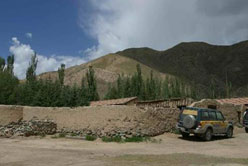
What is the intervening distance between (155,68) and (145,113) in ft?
300

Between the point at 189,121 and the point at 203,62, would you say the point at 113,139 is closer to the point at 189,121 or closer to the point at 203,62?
the point at 189,121

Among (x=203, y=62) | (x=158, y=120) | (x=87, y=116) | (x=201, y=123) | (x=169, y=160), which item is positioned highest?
(x=203, y=62)

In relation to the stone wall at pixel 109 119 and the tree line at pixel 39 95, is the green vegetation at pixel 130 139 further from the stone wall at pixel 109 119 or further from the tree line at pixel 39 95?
the tree line at pixel 39 95

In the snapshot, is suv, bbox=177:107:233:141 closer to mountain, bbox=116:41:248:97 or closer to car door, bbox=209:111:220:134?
car door, bbox=209:111:220:134

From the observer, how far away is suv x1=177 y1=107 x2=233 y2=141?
16562 millimetres

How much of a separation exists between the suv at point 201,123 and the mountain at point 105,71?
52.5 meters

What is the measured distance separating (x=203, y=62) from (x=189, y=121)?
9923cm

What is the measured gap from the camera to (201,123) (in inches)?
655

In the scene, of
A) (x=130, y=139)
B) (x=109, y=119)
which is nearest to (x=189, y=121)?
(x=130, y=139)

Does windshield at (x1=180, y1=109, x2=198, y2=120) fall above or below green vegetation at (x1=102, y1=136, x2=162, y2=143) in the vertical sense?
above

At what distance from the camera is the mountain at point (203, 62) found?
94.9 metres

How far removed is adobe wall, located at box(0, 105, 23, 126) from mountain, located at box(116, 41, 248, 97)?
7238 cm

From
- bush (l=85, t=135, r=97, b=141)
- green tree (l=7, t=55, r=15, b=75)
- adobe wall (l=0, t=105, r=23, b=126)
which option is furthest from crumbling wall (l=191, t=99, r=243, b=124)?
green tree (l=7, t=55, r=15, b=75)

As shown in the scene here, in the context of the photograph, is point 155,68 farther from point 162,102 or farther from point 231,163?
point 231,163
